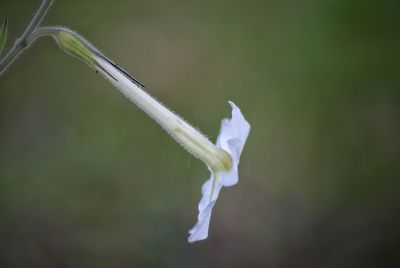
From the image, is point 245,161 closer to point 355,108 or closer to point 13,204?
point 355,108

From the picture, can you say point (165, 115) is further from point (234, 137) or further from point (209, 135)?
point (209, 135)

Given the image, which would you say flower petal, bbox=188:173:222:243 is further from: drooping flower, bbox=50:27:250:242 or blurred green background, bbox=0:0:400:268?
blurred green background, bbox=0:0:400:268

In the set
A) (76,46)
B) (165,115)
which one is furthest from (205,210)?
(76,46)

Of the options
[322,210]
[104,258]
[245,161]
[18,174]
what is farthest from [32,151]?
[322,210]

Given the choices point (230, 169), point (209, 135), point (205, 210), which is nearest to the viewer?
point (205, 210)

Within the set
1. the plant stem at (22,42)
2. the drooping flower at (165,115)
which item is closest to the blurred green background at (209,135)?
the drooping flower at (165,115)

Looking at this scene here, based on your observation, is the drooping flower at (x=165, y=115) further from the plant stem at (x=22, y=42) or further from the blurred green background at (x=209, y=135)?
the blurred green background at (x=209, y=135)

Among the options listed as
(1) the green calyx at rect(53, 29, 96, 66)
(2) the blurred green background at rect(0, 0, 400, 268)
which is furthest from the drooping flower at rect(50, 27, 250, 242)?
(2) the blurred green background at rect(0, 0, 400, 268)
